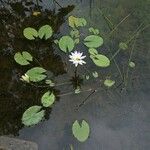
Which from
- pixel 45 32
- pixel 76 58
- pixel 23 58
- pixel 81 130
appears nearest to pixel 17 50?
pixel 23 58

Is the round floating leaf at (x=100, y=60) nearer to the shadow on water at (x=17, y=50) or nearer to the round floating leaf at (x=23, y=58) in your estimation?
the shadow on water at (x=17, y=50)

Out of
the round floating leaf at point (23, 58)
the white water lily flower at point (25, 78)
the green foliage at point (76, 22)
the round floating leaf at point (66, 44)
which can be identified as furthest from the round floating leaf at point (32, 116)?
the green foliage at point (76, 22)

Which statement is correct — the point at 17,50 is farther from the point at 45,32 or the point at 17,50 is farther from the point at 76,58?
the point at 76,58

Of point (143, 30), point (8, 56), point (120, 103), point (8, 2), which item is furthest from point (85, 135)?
point (8, 2)

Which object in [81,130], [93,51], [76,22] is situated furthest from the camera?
[76,22]

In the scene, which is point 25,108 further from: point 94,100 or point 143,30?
A: point 143,30

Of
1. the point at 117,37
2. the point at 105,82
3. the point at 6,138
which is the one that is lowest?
the point at 6,138
